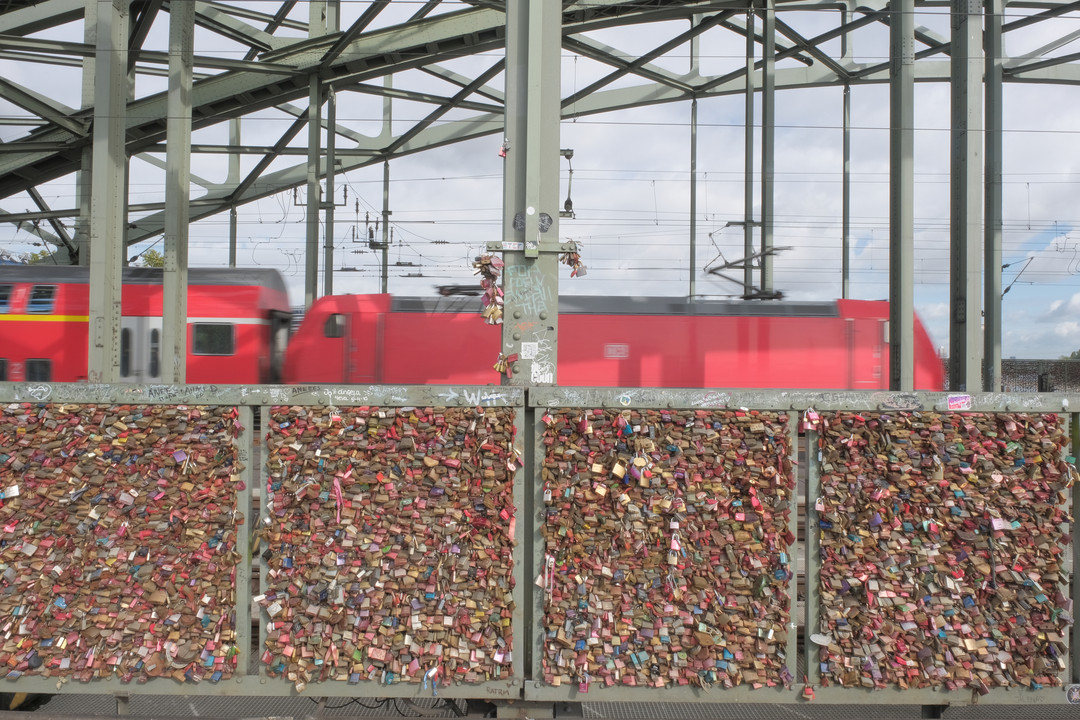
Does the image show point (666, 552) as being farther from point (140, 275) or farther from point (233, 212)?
point (233, 212)

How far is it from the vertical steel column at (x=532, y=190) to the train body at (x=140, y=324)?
1300 centimetres

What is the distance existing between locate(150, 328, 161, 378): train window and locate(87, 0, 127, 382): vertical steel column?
2657mm

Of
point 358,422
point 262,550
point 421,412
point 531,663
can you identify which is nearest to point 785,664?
point 531,663

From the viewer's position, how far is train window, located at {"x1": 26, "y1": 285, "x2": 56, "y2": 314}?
15.6m

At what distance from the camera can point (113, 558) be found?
11.6 ft

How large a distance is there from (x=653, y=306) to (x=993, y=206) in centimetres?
741

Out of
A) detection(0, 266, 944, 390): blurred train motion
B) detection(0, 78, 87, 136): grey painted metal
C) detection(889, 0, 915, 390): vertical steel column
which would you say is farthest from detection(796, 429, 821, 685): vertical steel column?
detection(0, 78, 87, 136): grey painted metal

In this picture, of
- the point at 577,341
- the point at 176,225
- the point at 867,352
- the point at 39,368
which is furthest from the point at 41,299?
the point at 867,352

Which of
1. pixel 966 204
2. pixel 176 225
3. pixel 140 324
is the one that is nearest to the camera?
pixel 966 204

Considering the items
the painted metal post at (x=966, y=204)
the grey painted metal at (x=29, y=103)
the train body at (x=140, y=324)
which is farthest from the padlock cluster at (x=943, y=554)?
the grey painted metal at (x=29, y=103)

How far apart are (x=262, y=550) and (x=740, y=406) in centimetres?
257

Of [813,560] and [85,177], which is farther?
[85,177]

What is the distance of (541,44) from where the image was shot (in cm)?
442

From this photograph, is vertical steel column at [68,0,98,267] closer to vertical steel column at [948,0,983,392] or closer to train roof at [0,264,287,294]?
Result: train roof at [0,264,287,294]
